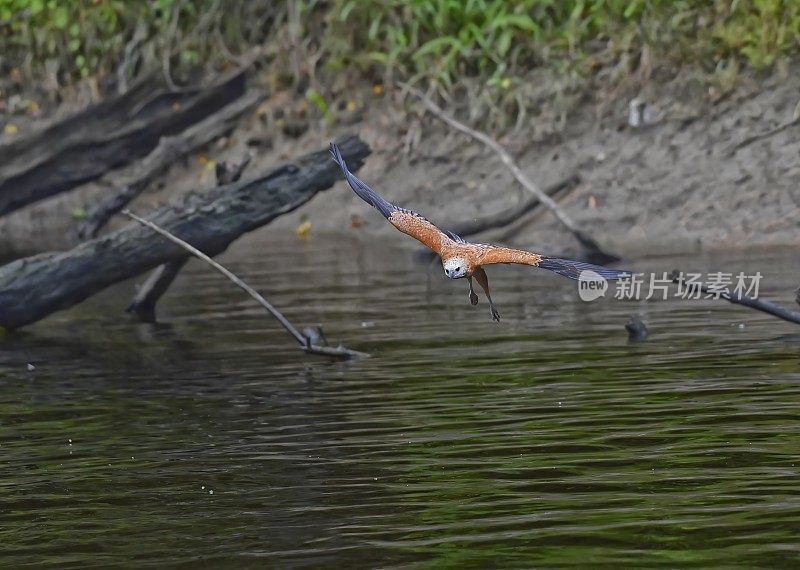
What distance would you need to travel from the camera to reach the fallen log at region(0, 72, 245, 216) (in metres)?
14.6

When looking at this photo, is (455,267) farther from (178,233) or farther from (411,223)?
(178,233)

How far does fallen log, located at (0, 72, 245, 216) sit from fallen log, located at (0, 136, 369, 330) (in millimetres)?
3880

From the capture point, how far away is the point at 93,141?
14992 mm

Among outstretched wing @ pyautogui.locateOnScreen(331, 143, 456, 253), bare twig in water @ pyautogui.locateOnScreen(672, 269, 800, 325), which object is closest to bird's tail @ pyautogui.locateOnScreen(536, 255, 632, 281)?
outstretched wing @ pyautogui.locateOnScreen(331, 143, 456, 253)

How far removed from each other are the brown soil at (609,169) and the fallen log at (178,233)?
3.00 m

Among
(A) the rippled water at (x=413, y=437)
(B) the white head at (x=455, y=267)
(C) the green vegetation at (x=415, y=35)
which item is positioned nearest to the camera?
(A) the rippled water at (x=413, y=437)

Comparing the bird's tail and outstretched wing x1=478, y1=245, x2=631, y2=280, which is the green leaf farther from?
the bird's tail

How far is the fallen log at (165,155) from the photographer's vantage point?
15336mm

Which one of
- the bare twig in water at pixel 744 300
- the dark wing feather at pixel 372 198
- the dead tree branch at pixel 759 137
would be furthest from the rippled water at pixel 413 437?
the dead tree branch at pixel 759 137

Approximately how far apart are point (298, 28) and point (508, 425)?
10.7m

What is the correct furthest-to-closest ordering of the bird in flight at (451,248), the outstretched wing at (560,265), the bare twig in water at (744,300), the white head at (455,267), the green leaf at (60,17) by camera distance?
the green leaf at (60,17) → the bare twig in water at (744,300) → the white head at (455,267) → the bird in flight at (451,248) → the outstretched wing at (560,265)

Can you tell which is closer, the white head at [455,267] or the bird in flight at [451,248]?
the bird in flight at [451,248]

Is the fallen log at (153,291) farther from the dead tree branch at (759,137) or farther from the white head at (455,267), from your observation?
the dead tree branch at (759,137)

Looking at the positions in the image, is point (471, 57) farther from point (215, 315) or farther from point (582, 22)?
point (215, 315)
